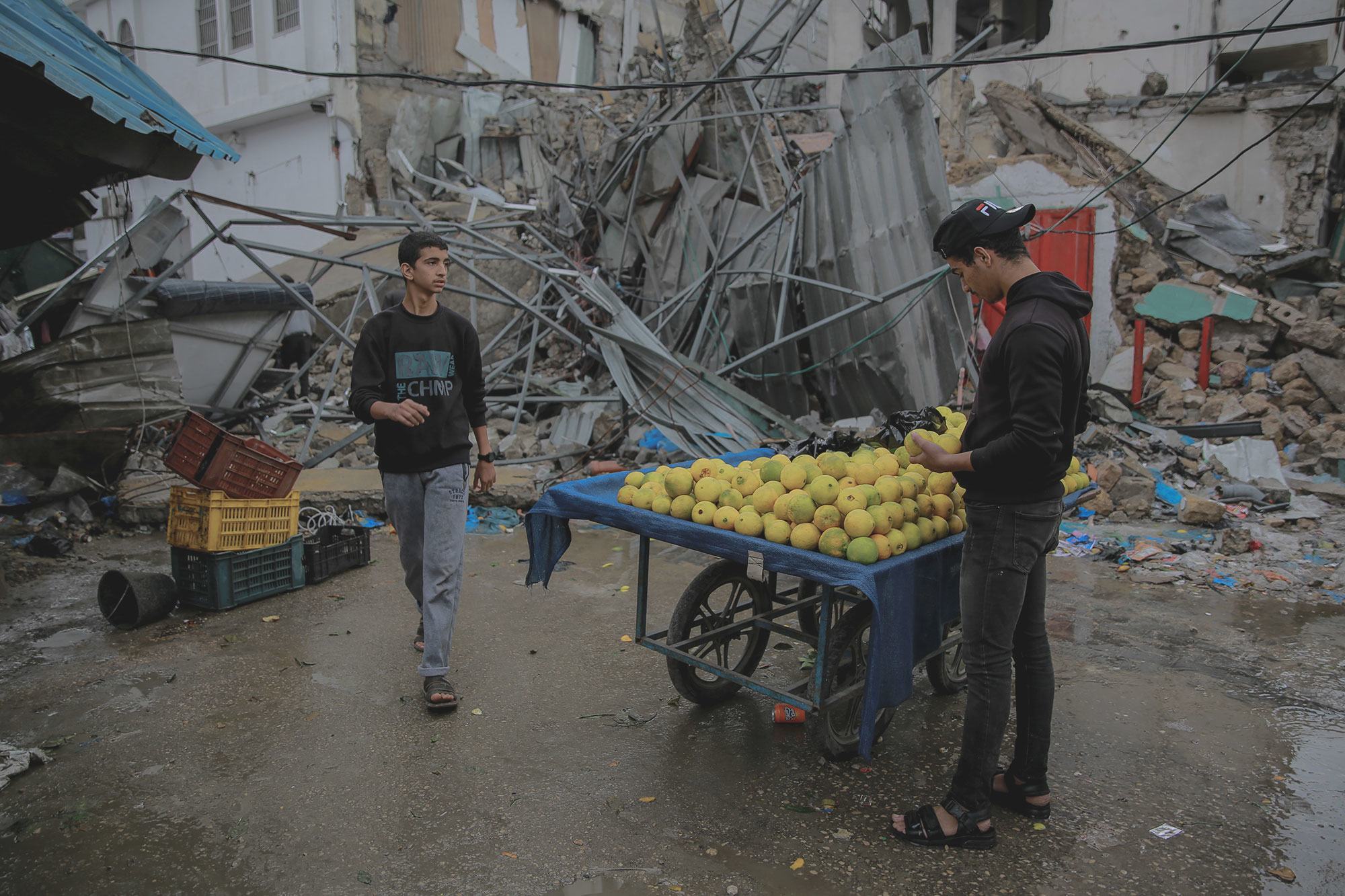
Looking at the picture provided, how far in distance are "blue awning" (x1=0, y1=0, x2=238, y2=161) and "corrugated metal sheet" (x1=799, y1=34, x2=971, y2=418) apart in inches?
205

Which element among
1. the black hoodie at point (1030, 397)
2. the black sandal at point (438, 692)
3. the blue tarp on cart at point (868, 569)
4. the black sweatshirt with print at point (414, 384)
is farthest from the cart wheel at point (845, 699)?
the black sweatshirt with print at point (414, 384)

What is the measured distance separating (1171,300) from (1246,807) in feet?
28.5

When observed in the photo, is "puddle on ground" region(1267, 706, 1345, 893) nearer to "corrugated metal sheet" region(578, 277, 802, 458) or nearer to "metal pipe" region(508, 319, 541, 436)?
"corrugated metal sheet" region(578, 277, 802, 458)

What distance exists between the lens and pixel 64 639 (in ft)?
15.4

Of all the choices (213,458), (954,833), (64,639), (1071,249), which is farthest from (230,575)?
(1071,249)

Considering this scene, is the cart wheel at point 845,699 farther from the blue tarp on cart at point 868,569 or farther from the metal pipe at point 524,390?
the metal pipe at point 524,390

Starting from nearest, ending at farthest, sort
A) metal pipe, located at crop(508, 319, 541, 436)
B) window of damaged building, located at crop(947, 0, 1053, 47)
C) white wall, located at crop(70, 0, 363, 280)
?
metal pipe, located at crop(508, 319, 541, 436) < white wall, located at crop(70, 0, 363, 280) < window of damaged building, located at crop(947, 0, 1053, 47)

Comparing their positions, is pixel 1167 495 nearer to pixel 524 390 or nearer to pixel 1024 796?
pixel 1024 796

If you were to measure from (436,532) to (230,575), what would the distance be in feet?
6.22

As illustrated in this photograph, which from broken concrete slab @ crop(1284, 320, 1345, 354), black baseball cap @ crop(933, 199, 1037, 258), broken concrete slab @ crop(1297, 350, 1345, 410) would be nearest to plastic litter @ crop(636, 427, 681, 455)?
black baseball cap @ crop(933, 199, 1037, 258)

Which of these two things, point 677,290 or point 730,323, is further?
point 677,290

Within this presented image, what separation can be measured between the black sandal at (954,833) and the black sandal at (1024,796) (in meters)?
0.18

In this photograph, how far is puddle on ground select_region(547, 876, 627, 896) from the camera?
8.64ft

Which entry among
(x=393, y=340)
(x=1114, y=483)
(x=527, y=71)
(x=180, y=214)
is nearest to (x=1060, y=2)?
(x=527, y=71)
